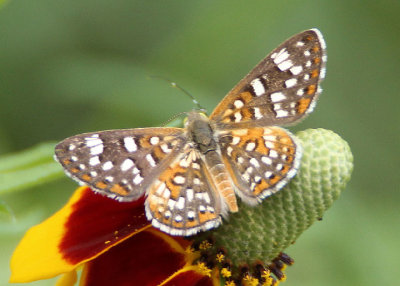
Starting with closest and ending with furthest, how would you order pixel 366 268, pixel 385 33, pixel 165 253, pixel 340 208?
pixel 165 253
pixel 366 268
pixel 340 208
pixel 385 33

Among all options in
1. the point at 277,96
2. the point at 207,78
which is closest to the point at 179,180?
the point at 277,96

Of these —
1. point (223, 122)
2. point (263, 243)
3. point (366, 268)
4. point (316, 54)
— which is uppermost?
point (316, 54)

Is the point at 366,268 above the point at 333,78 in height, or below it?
below

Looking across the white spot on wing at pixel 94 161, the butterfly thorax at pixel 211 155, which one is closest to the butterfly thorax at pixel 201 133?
the butterfly thorax at pixel 211 155

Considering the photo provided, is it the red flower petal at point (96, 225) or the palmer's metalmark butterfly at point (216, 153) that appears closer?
the palmer's metalmark butterfly at point (216, 153)

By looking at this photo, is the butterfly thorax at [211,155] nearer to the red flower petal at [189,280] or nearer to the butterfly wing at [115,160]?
the butterfly wing at [115,160]

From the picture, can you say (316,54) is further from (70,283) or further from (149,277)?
(70,283)

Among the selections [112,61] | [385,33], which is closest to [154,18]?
[112,61]
